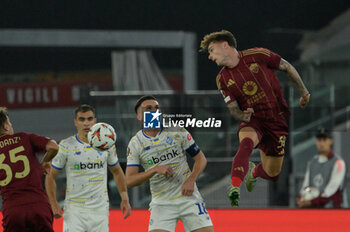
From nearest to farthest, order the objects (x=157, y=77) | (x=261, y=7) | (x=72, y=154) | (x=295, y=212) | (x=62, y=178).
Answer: (x=72, y=154), (x=295, y=212), (x=62, y=178), (x=157, y=77), (x=261, y=7)

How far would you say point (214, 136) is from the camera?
10062 millimetres

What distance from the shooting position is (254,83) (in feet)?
19.8

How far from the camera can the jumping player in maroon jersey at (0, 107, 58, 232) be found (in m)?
5.51

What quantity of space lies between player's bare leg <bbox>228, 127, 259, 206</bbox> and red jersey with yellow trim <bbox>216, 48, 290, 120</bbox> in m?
0.26

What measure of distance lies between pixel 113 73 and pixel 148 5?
4750 mm

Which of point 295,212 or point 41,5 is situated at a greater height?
point 41,5

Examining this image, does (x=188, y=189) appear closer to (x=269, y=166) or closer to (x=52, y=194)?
(x=269, y=166)

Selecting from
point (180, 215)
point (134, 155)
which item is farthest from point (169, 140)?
point (180, 215)

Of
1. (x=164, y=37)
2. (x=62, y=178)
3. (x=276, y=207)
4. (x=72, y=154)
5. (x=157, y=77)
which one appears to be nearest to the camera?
(x=72, y=154)

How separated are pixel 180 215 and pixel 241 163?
70cm

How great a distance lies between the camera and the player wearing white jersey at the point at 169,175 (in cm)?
570

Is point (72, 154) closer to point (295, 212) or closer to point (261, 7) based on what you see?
point (295, 212)

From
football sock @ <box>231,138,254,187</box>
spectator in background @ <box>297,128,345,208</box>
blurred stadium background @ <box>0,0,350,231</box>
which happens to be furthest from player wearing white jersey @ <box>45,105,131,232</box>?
blurred stadium background @ <box>0,0,350,231</box>

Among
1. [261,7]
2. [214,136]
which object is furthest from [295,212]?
[261,7]
